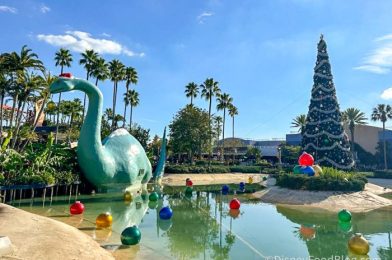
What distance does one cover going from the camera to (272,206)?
2475 centimetres

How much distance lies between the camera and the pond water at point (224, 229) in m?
12.4

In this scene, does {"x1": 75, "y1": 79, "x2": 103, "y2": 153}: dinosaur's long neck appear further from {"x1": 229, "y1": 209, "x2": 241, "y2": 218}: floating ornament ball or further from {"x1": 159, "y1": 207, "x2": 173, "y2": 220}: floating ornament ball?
{"x1": 229, "y1": 209, "x2": 241, "y2": 218}: floating ornament ball

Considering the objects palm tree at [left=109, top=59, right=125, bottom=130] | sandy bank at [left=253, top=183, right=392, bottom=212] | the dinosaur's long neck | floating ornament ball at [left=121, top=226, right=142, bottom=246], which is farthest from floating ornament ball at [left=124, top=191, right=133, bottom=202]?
palm tree at [left=109, top=59, right=125, bottom=130]

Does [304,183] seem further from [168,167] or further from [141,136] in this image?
[141,136]

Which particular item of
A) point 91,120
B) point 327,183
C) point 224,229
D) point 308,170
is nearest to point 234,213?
point 224,229

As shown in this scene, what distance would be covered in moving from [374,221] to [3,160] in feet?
74.9

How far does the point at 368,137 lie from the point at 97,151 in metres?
59.1

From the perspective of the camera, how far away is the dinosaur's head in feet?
69.7

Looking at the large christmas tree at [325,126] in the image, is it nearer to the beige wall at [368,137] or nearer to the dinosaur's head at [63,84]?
the dinosaur's head at [63,84]

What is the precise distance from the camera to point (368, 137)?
6675 cm

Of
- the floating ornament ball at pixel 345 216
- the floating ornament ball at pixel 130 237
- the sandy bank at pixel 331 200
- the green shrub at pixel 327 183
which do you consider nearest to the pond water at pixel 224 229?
the floating ornament ball at pixel 130 237

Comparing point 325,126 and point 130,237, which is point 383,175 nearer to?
point 325,126

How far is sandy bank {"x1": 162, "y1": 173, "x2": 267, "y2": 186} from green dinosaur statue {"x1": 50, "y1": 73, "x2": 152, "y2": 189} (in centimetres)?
1549

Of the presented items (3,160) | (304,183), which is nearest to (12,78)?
(3,160)
